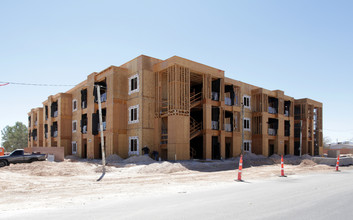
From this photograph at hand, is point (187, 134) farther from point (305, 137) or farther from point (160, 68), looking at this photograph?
point (305, 137)

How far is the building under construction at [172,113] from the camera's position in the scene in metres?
26.2

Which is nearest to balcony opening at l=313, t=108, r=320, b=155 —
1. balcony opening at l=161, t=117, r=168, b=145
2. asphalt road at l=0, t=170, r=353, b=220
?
balcony opening at l=161, t=117, r=168, b=145

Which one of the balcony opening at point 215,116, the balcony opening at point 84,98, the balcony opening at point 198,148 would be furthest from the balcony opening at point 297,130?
the balcony opening at point 84,98

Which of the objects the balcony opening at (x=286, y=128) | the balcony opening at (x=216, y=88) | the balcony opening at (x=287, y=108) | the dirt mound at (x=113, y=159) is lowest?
the dirt mound at (x=113, y=159)

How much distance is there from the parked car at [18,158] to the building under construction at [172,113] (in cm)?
751

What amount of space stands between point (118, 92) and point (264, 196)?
904 inches

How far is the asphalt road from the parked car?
16.9 meters

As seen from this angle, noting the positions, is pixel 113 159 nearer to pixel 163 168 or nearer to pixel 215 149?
pixel 163 168

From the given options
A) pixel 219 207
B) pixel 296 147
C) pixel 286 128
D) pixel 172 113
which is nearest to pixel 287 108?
pixel 286 128

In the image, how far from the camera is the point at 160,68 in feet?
89.4

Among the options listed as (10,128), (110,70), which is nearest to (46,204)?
(110,70)

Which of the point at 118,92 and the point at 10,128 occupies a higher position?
the point at 118,92

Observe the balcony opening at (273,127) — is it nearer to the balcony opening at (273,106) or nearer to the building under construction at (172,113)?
the building under construction at (172,113)

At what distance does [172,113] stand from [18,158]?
13570 mm
